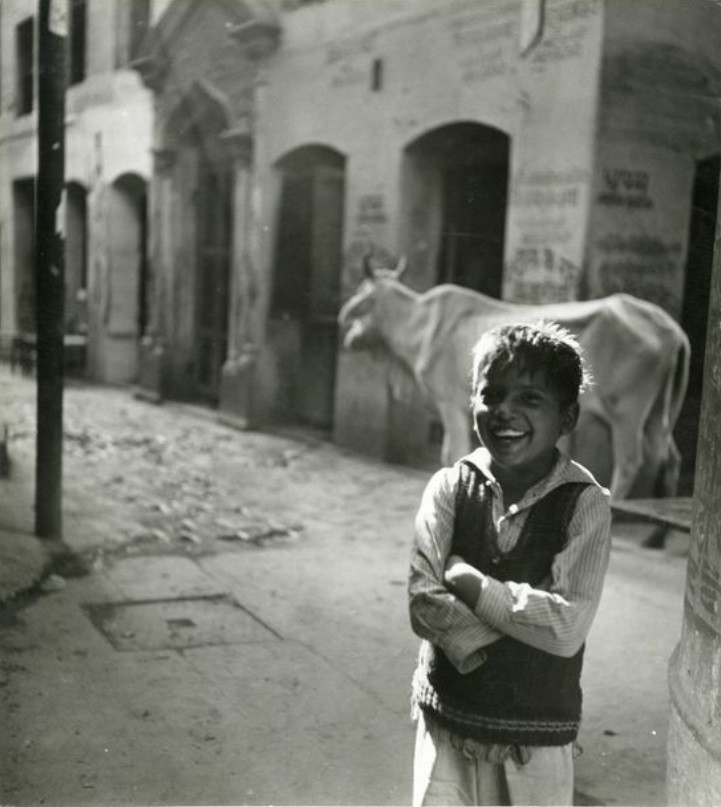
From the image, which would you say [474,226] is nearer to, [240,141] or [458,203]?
[458,203]

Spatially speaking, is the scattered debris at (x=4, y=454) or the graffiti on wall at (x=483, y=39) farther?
the graffiti on wall at (x=483, y=39)

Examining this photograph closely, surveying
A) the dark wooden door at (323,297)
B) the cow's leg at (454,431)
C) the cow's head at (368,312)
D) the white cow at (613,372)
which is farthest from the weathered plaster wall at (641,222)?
the dark wooden door at (323,297)

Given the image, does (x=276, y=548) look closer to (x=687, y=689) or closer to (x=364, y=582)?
(x=364, y=582)

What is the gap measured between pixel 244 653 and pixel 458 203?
494cm

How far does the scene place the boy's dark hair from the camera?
1.98 meters

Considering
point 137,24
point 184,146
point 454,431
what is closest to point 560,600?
point 454,431

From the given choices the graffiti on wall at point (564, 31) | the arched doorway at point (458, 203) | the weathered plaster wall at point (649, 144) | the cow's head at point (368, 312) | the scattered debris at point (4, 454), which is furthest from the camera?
the arched doorway at point (458, 203)

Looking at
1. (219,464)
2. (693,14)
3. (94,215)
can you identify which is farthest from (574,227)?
(94,215)

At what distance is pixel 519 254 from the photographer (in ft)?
22.4

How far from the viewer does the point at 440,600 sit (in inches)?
76.3

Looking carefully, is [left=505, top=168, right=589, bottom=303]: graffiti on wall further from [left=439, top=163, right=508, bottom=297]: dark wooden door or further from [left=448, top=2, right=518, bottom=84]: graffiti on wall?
[left=439, top=163, right=508, bottom=297]: dark wooden door

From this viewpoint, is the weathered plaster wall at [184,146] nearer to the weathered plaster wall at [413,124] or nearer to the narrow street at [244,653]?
the weathered plaster wall at [413,124]

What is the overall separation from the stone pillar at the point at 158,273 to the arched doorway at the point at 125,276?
71 cm

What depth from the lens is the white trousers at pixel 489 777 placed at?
2.00 m
